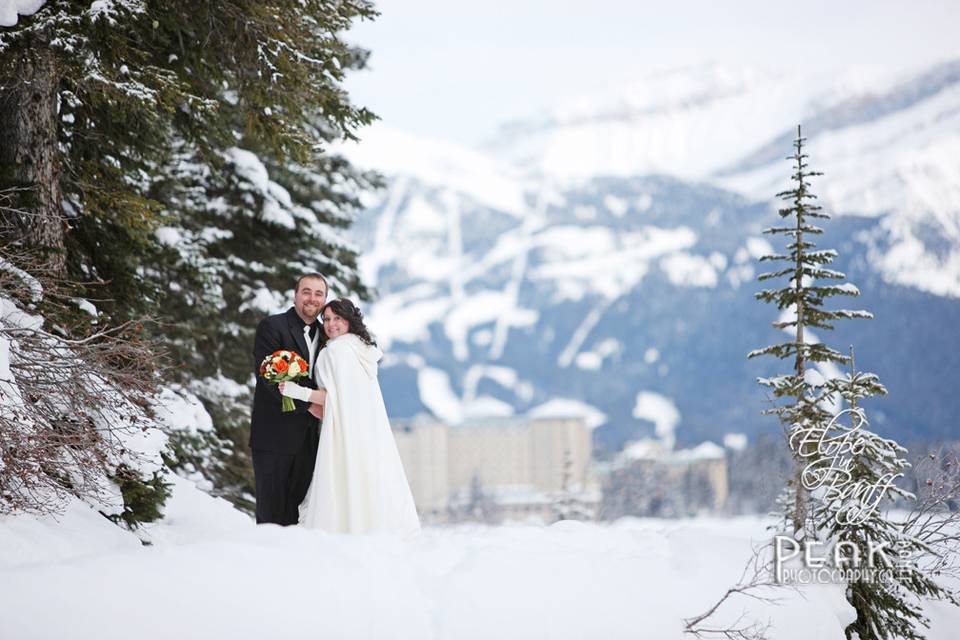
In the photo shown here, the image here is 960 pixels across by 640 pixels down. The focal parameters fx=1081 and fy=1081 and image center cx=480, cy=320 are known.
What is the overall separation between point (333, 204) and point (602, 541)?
36.1 feet

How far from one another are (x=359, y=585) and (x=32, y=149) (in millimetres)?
5012

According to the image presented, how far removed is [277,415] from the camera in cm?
870

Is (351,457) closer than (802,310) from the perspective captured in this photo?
Yes

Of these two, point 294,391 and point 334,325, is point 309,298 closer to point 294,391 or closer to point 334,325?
point 334,325

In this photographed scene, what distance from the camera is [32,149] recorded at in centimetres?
898

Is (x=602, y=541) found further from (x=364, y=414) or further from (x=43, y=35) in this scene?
(x=43, y=35)

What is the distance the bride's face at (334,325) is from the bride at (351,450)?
0.05 feet

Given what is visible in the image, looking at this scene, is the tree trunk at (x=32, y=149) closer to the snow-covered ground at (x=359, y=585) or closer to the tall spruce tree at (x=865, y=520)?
the snow-covered ground at (x=359, y=585)

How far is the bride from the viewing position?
8.36 metres

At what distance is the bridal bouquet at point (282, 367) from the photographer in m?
8.20

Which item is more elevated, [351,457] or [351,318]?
[351,318]

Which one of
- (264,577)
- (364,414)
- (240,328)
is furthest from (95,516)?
(240,328)
